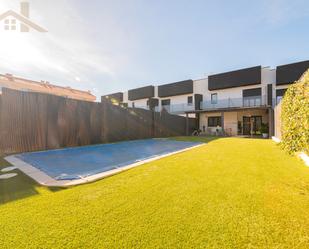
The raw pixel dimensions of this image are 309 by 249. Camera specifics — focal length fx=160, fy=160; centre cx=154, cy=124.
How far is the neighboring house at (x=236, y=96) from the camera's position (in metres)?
14.9

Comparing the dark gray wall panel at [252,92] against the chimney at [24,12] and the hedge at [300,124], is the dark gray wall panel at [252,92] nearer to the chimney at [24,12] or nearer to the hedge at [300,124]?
the hedge at [300,124]

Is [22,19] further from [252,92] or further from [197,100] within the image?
[252,92]

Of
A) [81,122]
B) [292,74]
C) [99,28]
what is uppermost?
[99,28]

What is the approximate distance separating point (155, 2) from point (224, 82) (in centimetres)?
1337

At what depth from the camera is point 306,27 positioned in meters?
8.51

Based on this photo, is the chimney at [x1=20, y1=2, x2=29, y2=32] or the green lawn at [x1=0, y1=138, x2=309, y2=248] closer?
the green lawn at [x1=0, y1=138, x2=309, y2=248]

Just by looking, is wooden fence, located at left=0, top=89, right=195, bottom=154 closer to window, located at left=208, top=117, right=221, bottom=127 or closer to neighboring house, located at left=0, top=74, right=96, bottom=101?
window, located at left=208, top=117, right=221, bottom=127

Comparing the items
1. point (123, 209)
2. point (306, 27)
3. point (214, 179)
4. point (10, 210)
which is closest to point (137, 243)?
point (123, 209)

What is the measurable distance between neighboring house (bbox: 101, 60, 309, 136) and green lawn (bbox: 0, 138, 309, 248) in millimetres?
13986

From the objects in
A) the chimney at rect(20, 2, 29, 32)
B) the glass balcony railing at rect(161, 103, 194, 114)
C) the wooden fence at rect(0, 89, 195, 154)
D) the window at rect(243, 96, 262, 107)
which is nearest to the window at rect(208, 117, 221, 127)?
the glass balcony railing at rect(161, 103, 194, 114)

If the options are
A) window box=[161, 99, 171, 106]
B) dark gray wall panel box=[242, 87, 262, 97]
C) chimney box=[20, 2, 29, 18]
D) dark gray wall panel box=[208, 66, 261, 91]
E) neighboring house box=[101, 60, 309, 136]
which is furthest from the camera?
window box=[161, 99, 171, 106]

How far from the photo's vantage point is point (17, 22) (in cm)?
966

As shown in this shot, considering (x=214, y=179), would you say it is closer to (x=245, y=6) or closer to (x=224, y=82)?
(x=245, y=6)

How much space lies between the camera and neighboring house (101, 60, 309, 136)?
Result: 14930 mm
